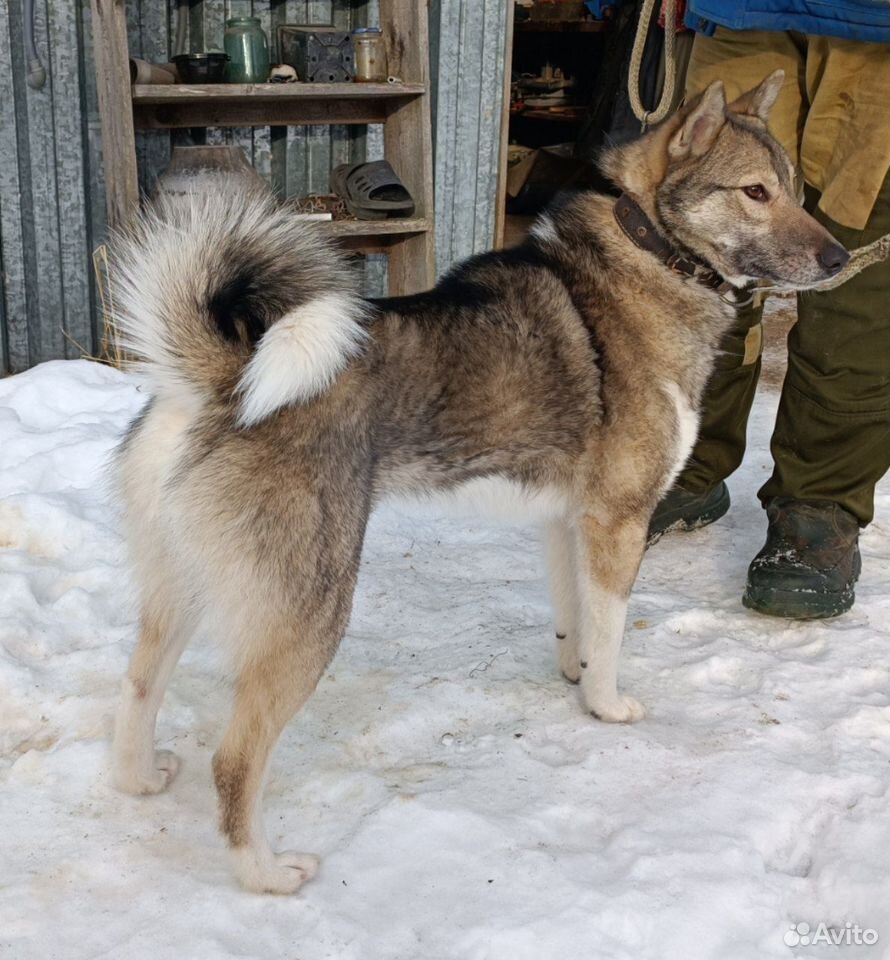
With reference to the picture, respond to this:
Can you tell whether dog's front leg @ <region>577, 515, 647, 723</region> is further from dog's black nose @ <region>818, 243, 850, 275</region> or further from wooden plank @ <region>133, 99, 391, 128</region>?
wooden plank @ <region>133, 99, 391, 128</region>

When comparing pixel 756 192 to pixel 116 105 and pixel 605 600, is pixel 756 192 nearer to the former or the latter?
pixel 605 600

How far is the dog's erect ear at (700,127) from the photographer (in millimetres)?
2510

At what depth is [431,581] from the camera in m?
3.31

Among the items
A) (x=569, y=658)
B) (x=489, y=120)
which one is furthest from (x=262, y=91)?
(x=569, y=658)

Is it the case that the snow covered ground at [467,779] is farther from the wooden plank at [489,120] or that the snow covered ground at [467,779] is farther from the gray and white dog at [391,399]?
the wooden plank at [489,120]

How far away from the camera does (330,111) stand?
16.9 feet

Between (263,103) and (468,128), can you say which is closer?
(263,103)

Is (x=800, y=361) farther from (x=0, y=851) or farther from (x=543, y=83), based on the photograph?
(x=543, y=83)

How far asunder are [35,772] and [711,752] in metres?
1.46

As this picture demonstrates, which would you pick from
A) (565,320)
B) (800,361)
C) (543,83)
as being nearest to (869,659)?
(800,361)

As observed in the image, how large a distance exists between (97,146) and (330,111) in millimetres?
1061

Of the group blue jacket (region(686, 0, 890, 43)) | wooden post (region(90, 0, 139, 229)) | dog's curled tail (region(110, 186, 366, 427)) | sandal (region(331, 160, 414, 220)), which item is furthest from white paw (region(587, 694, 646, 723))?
sandal (region(331, 160, 414, 220))

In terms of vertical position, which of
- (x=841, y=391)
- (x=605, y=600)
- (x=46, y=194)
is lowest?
(x=605, y=600)

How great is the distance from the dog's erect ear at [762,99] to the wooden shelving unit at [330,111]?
6.52 feet
